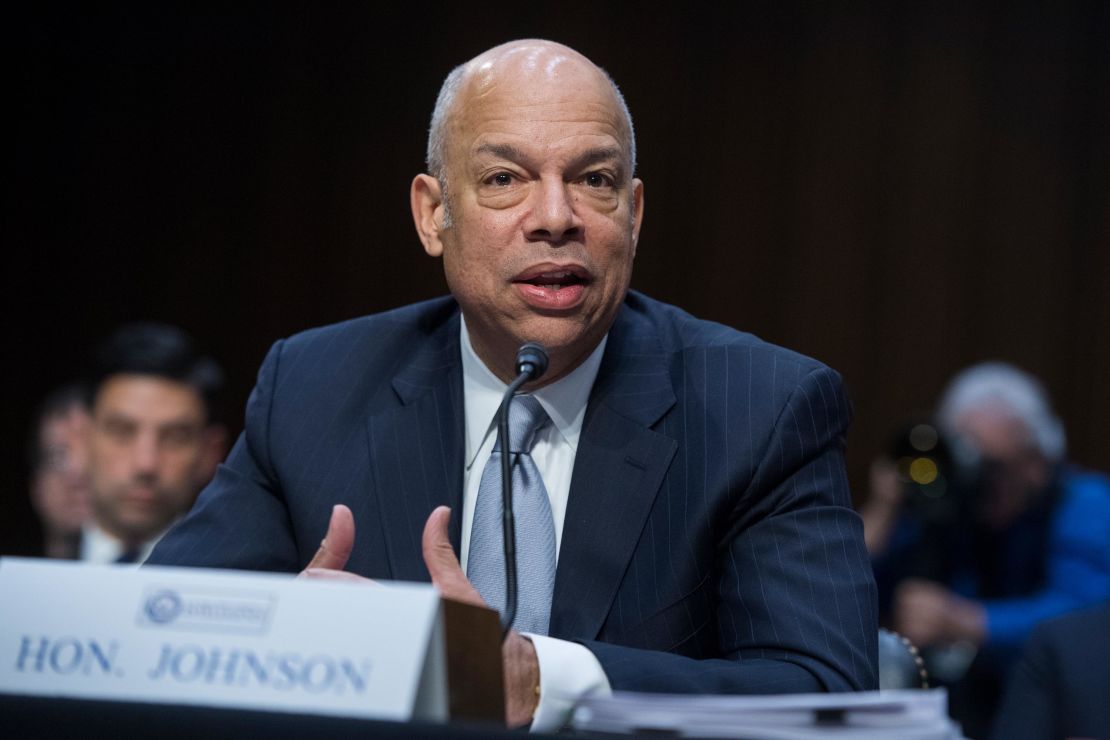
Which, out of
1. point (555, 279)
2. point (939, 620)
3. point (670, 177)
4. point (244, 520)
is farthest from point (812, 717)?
point (670, 177)

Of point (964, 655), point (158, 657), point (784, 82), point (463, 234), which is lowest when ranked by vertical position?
point (964, 655)

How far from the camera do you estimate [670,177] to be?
4.95 meters

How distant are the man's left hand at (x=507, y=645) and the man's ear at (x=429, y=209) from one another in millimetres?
642

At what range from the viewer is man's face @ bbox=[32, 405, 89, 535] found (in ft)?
12.5

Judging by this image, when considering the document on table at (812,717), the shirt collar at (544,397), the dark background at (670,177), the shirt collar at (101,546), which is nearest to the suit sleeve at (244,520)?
the shirt collar at (544,397)

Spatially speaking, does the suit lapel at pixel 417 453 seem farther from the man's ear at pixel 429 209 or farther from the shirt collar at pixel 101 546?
the shirt collar at pixel 101 546

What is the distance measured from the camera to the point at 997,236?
187 inches

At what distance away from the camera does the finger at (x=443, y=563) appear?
4.38 feet

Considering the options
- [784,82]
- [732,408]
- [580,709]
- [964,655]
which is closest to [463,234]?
[732,408]

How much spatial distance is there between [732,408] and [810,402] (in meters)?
0.10

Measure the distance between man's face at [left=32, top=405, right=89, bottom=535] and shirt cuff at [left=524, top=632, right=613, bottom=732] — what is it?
2608mm

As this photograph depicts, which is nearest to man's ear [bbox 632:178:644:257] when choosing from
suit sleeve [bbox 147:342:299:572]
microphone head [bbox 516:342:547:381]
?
microphone head [bbox 516:342:547:381]

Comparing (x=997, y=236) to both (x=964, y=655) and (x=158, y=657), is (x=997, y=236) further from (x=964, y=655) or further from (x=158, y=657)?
(x=158, y=657)

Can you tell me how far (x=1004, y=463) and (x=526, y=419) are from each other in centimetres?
251
